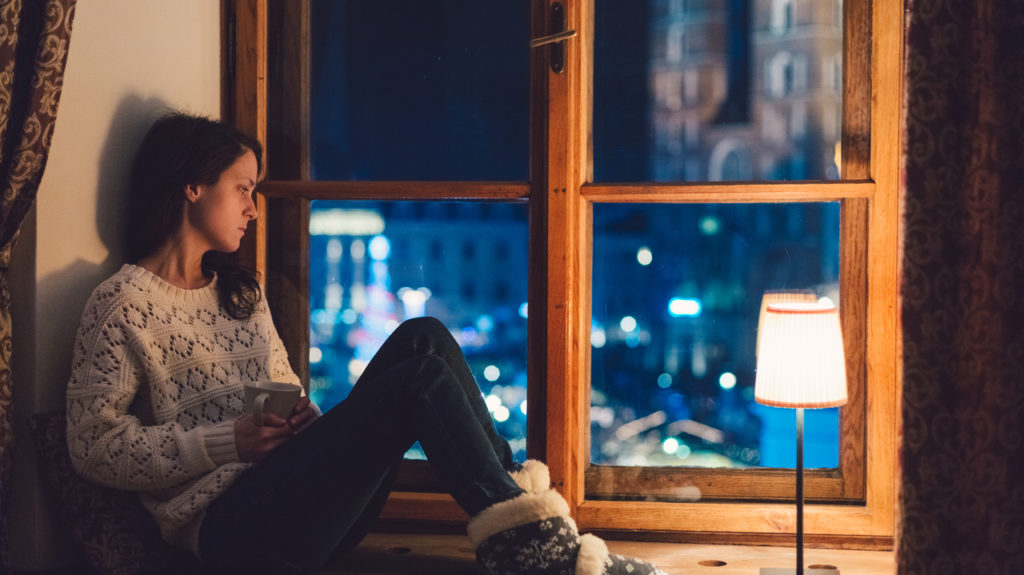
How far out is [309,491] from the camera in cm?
158

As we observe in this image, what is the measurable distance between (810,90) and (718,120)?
0.24m

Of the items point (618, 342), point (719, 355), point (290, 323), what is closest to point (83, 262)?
point (290, 323)

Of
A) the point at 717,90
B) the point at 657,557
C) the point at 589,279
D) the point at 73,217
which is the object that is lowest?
the point at 657,557

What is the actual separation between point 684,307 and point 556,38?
79 centimetres

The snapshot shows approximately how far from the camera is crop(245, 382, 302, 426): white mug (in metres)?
1.57

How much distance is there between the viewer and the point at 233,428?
1629mm

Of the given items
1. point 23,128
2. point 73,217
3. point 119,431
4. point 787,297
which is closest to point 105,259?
Answer: point 73,217

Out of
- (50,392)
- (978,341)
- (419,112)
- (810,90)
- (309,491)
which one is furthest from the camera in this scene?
(419,112)

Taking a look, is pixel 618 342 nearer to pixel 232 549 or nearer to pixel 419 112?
pixel 419 112

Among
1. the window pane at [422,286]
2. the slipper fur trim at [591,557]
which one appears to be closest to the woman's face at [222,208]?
the window pane at [422,286]

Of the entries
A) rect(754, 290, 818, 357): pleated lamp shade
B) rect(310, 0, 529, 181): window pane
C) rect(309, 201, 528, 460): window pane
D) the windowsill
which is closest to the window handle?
rect(310, 0, 529, 181): window pane

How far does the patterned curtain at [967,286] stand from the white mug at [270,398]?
113 centimetres

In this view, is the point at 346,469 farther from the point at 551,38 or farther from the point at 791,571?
the point at 551,38

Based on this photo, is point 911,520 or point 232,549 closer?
point 911,520
